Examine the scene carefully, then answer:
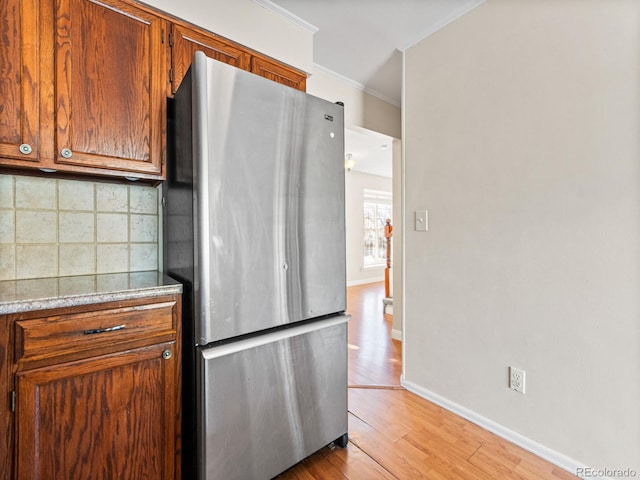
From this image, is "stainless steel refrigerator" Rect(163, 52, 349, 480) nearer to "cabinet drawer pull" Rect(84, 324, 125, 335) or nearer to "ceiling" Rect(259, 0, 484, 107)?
"cabinet drawer pull" Rect(84, 324, 125, 335)

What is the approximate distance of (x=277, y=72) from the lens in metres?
1.86

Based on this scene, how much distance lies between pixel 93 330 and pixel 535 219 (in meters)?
1.99

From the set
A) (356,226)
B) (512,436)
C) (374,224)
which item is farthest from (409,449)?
(374,224)

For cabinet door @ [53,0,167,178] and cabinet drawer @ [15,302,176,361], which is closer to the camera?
cabinet drawer @ [15,302,176,361]

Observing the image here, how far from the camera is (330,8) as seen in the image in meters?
1.86

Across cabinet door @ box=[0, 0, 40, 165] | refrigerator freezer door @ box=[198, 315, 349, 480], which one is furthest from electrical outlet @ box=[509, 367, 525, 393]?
cabinet door @ box=[0, 0, 40, 165]

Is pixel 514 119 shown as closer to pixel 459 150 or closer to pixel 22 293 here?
pixel 459 150

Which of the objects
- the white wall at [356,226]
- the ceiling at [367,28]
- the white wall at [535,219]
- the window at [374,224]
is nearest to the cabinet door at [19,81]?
the ceiling at [367,28]

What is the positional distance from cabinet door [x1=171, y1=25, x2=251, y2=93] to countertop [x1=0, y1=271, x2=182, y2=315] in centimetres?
94

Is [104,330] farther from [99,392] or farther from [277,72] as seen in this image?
[277,72]

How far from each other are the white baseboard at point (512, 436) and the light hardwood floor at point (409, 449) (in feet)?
0.10

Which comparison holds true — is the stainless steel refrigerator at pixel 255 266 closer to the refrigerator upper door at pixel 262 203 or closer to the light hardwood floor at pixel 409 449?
the refrigerator upper door at pixel 262 203

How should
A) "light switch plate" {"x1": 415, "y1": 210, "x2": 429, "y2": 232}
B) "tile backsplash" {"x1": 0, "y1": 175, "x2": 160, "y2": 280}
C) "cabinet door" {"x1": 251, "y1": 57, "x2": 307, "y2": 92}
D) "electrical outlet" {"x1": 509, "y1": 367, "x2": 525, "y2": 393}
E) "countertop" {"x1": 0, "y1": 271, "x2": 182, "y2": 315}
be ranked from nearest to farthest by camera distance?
"countertop" {"x1": 0, "y1": 271, "x2": 182, "y2": 315}
"tile backsplash" {"x1": 0, "y1": 175, "x2": 160, "y2": 280}
"electrical outlet" {"x1": 509, "y1": 367, "x2": 525, "y2": 393}
"cabinet door" {"x1": 251, "y1": 57, "x2": 307, "y2": 92}
"light switch plate" {"x1": 415, "y1": 210, "x2": 429, "y2": 232}

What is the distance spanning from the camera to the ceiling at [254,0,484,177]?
1825 mm
